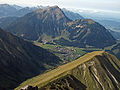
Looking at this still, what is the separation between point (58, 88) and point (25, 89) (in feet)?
149

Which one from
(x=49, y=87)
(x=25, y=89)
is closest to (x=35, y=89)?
(x=25, y=89)

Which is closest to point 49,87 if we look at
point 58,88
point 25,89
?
point 58,88

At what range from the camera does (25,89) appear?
170 meters

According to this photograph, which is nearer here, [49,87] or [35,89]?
[35,89]

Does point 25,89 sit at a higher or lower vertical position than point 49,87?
higher

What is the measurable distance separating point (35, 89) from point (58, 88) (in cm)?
3281

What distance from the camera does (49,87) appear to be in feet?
654

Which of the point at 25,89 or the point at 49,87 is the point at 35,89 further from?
the point at 49,87

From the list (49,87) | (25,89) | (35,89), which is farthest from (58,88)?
(25,89)

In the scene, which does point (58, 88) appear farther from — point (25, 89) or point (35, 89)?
point (25, 89)

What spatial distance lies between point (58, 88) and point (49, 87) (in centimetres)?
1107

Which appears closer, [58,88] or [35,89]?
[35,89]

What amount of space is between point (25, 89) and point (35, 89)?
12642 millimetres

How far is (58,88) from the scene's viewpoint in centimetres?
19950
